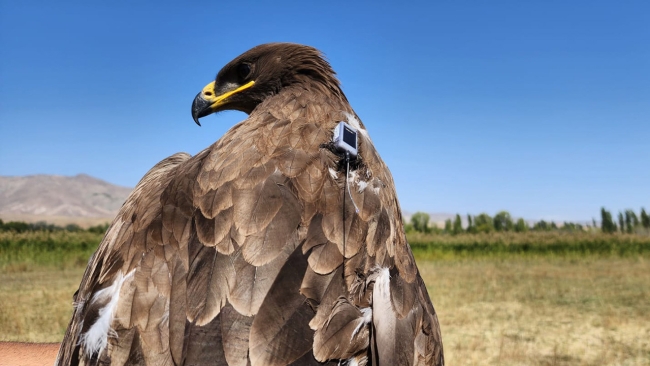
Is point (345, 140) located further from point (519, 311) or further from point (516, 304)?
point (516, 304)

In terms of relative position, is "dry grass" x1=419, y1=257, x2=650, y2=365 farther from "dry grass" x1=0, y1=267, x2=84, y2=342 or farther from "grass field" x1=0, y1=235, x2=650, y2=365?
"dry grass" x1=0, y1=267, x2=84, y2=342

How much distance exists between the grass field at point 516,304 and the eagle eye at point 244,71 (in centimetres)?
1104

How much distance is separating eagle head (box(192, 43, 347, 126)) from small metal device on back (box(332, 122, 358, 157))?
3.12 ft

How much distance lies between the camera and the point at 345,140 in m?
2.79

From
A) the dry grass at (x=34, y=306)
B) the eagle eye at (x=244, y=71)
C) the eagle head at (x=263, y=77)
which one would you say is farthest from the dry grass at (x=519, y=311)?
the eagle eye at (x=244, y=71)

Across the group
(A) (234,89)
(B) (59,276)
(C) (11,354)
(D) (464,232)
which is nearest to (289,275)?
(A) (234,89)

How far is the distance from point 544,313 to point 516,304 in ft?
6.93

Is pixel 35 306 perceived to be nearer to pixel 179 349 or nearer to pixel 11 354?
pixel 11 354

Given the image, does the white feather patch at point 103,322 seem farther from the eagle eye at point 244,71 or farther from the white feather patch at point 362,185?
the eagle eye at point 244,71

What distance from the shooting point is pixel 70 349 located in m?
2.88

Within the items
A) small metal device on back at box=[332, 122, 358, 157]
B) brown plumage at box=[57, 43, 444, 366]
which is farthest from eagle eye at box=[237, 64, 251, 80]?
small metal device on back at box=[332, 122, 358, 157]

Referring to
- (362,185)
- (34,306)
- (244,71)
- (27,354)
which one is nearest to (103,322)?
(362,185)

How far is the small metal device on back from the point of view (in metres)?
2.76

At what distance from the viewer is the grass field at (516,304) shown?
47.7ft
